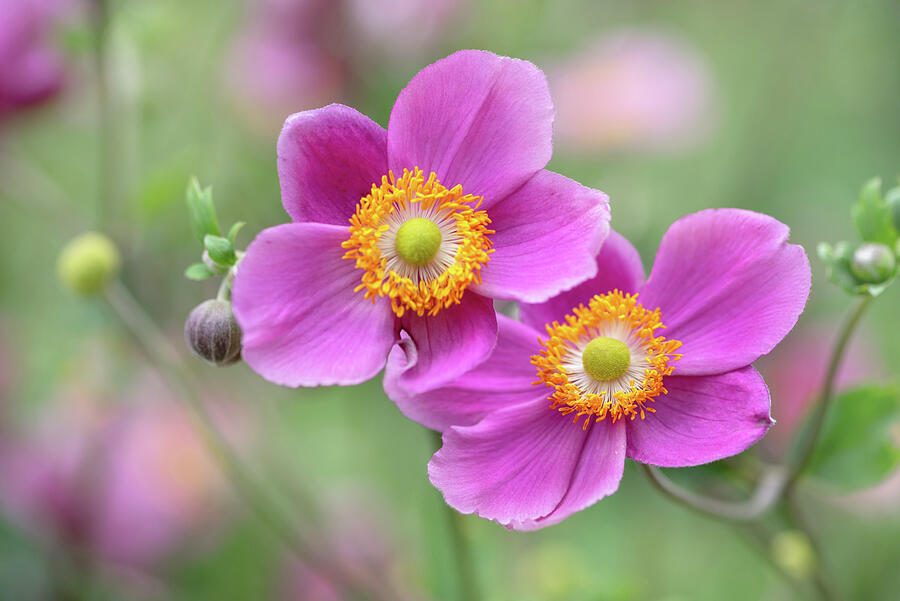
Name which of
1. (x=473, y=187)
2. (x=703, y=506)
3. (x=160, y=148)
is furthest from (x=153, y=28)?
(x=703, y=506)

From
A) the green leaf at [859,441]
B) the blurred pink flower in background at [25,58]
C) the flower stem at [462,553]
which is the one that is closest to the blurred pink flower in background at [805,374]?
the green leaf at [859,441]

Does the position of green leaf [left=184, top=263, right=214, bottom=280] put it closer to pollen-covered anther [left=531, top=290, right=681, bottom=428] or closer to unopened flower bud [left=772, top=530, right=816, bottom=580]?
pollen-covered anther [left=531, top=290, right=681, bottom=428]

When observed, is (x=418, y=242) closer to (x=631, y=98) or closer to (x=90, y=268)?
(x=90, y=268)

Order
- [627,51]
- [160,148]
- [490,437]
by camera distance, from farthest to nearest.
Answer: [627,51]
[160,148]
[490,437]

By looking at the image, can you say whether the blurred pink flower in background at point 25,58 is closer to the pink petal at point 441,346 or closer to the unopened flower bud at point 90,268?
the unopened flower bud at point 90,268

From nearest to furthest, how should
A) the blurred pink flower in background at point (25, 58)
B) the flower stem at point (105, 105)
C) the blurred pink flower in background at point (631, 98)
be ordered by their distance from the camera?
the flower stem at point (105, 105), the blurred pink flower in background at point (25, 58), the blurred pink flower in background at point (631, 98)

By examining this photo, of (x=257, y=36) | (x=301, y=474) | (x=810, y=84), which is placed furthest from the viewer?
(x=810, y=84)

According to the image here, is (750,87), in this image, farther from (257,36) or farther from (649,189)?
(257,36)

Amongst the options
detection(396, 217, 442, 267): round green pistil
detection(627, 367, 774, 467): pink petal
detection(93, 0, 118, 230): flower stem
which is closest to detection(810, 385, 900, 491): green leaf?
detection(627, 367, 774, 467): pink petal
